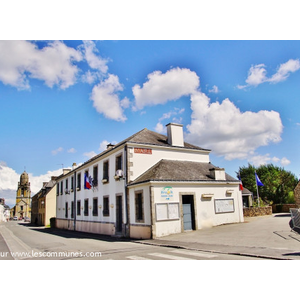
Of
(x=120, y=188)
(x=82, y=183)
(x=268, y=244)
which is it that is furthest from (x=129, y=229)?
(x=82, y=183)

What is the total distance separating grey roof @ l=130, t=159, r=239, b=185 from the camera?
16078 millimetres

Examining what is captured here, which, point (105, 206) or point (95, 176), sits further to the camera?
point (95, 176)

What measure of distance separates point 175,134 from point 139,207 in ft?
22.1

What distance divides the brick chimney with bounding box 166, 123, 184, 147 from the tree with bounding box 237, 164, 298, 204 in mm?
28400

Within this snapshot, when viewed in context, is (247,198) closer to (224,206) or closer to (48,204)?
(224,206)

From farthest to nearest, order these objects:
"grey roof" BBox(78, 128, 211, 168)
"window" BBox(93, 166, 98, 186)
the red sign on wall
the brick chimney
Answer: "window" BBox(93, 166, 98, 186), the brick chimney, "grey roof" BBox(78, 128, 211, 168), the red sign on wall

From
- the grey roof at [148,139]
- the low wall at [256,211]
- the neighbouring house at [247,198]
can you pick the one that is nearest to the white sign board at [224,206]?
the grey roof at [148,139]

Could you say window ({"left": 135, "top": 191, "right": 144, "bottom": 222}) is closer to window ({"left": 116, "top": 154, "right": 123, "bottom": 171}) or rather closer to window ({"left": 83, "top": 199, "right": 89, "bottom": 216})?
window ({"left": 116, "top": 154, "right": 123, "bottom": 171})

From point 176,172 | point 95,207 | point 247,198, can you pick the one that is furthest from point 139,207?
point 247,198

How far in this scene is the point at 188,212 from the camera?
53.8 feet

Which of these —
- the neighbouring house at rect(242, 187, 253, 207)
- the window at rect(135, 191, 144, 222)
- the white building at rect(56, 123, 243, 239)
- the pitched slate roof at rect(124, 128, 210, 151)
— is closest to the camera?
the white building at rect(56, 123, 243, 239)

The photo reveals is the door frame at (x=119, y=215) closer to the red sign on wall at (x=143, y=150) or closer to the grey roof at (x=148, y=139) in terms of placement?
the red sign on wall at (x=143, y=150)

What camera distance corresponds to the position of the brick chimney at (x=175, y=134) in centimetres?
2020

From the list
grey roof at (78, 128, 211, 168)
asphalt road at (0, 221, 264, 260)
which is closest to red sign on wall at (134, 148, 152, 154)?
grey roof at (78, 128, 211, 168)
